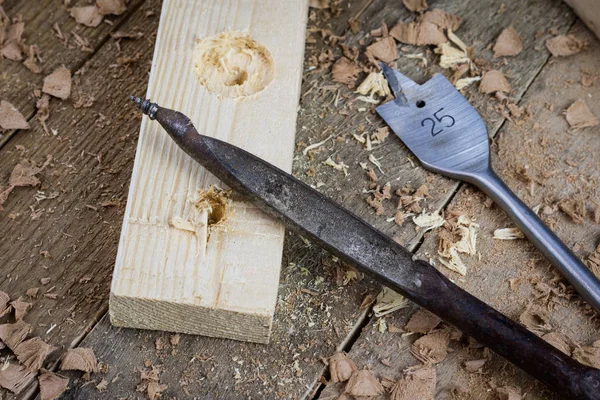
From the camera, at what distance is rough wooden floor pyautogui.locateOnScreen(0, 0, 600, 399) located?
1646 mm

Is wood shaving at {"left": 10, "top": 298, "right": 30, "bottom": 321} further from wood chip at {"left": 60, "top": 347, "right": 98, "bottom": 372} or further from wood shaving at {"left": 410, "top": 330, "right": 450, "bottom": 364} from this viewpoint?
wood shaving at {"left": 410, "top": 330, "right": 450, "bottom": 364}

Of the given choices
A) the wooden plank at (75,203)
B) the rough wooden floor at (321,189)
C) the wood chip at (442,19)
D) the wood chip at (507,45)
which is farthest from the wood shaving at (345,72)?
the wooden plank at (75,203)

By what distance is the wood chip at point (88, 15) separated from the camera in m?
1.98

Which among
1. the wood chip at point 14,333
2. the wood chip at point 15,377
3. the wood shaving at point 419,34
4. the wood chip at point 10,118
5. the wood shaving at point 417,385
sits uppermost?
the wood shaving at point 419,34

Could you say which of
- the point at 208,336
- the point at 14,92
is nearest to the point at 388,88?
the point at 208,336

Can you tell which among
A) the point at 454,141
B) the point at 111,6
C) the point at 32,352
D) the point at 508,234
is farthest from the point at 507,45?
the point at 32,352

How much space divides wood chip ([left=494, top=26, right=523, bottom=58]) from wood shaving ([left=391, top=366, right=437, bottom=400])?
83 cm

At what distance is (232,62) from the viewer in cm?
174

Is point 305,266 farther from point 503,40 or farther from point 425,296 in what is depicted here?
point 503,40

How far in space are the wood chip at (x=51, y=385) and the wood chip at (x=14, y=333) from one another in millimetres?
93

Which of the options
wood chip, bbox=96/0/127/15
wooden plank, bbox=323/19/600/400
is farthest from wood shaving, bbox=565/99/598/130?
wood chip, bbox=96/0/127/15

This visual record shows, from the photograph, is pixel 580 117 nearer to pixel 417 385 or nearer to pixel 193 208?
pixel 417 385

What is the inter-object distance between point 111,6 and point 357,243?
950 millimetres

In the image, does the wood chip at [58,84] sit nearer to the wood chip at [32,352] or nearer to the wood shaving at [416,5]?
the wood chip at [32,352]
